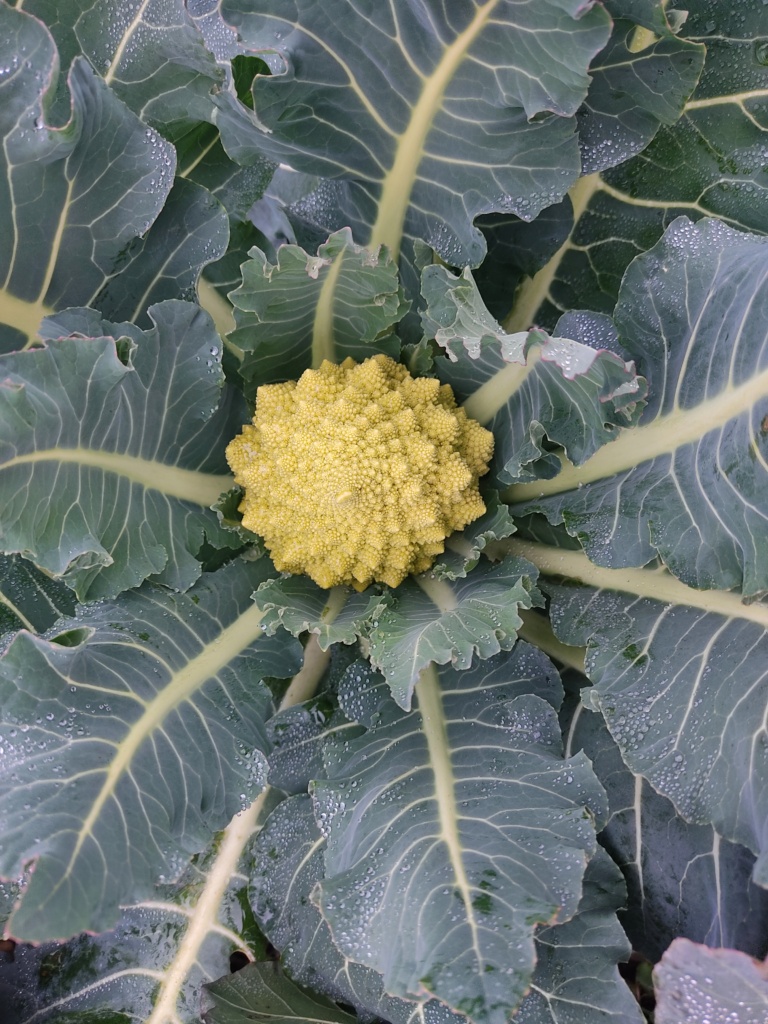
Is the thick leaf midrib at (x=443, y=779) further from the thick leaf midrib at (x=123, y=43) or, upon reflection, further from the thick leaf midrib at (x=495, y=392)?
the thick leaf midrib at (x=123, y=43)

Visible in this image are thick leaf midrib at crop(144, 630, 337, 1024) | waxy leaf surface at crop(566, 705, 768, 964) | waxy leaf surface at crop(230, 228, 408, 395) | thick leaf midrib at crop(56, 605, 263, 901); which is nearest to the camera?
thick leaf midrib at crop(56, 605, 263, 901)

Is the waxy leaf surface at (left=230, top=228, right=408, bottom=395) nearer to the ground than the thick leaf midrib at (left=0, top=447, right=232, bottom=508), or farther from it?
farther from it

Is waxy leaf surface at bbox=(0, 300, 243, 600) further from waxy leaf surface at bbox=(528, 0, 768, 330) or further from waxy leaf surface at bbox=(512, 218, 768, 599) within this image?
waxy leaf surface at bbox=(528, 0, 768, 330)

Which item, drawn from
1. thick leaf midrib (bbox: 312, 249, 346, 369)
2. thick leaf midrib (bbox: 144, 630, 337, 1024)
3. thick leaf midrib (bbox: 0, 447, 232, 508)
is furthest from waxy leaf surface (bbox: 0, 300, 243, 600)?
thick leaf midrib (bbox: 144, 630, 337, 1024)

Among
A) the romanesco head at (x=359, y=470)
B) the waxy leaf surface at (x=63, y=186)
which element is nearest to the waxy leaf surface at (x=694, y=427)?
the romanesco head at (x=359, y=470)

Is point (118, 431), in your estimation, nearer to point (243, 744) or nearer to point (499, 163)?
point (243, 744)

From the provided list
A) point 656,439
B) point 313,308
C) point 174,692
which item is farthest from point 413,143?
point 174,692
